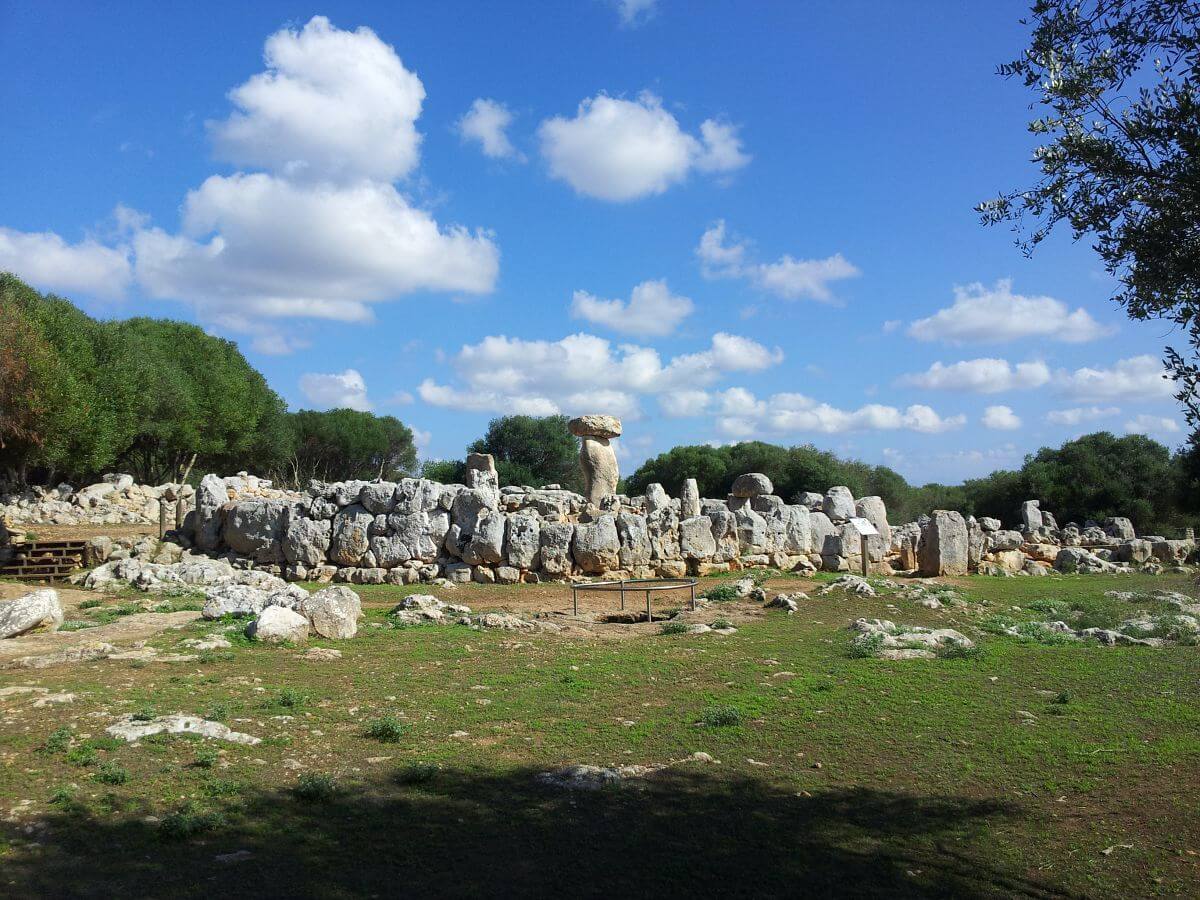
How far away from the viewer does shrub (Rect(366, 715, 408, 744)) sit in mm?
7898

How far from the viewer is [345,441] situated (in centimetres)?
5866

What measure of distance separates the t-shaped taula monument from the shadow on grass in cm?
1970

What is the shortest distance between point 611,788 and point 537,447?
44884mm

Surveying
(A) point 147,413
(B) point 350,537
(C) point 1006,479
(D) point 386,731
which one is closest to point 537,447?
(A) point 147,413

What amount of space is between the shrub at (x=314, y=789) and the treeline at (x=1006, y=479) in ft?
111

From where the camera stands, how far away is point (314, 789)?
20.9 feet

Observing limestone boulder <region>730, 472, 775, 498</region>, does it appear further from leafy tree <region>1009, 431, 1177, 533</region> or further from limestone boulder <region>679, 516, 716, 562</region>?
leafy tree <region>1009, 431, 1177, 533</region>

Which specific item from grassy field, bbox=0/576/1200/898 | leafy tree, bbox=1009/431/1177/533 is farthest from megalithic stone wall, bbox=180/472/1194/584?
leafy tree, bbox=1009/431/1177/533

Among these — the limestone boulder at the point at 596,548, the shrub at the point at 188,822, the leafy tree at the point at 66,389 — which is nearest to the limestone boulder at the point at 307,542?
the limestone boulder at the point at 596,548

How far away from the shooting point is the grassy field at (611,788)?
212 inches

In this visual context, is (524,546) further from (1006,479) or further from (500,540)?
(1006,479)

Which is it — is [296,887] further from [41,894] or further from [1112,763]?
[1112,763]

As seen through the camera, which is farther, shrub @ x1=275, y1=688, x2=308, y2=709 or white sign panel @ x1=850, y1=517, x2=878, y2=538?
white sign panel @ x1=850, y1=517, x2=878, y2=538

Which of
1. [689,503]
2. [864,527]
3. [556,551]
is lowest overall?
[556,551]
